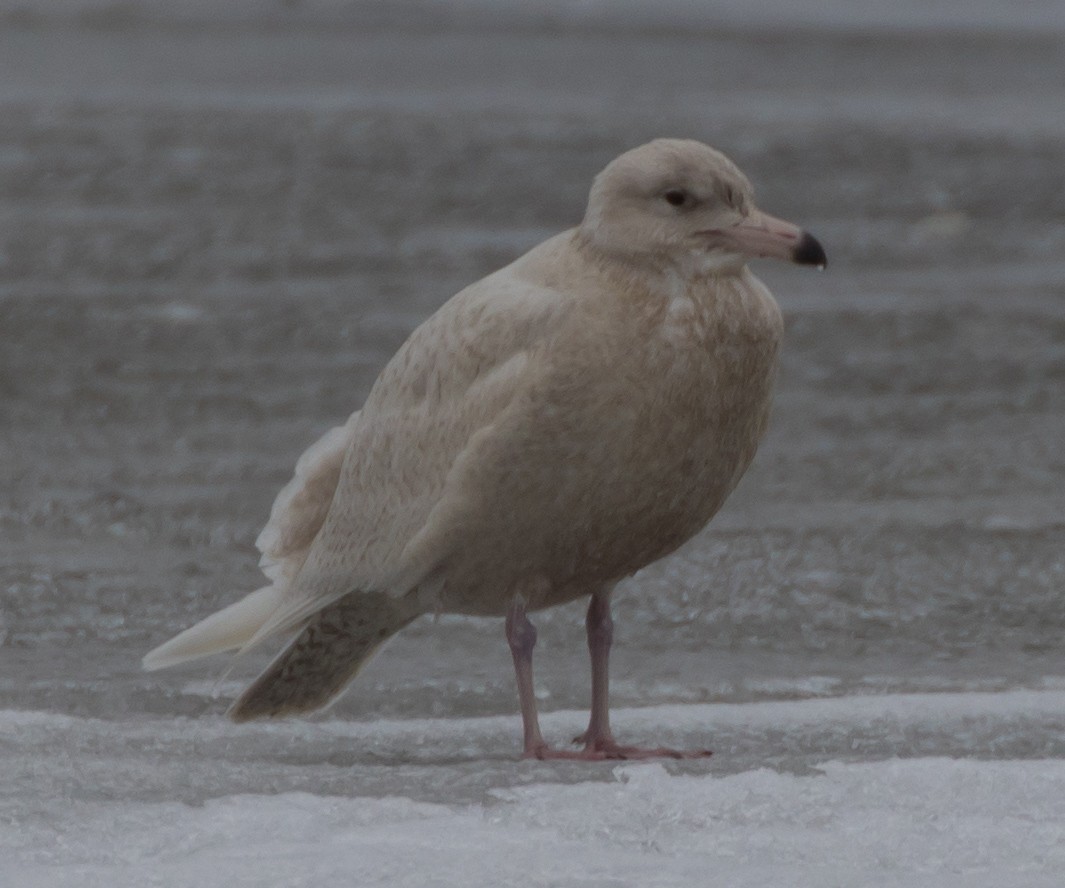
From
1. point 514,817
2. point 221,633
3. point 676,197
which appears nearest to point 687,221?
point 676,197

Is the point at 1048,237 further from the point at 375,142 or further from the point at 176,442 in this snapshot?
the point at 176,442

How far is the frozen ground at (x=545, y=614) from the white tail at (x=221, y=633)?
191 millimetres

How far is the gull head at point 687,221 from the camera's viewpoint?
5.12 metres

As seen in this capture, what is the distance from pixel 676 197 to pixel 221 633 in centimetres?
146

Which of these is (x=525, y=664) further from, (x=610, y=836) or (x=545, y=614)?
(x=545, y=614)

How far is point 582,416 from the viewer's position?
4.95 meters

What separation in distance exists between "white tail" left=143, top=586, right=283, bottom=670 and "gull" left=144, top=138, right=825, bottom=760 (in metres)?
0.16

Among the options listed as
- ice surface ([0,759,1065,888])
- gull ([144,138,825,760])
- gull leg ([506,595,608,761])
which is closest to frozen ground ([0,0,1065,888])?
ice surface ([0,759,1065,888])

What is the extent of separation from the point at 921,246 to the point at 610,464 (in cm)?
874

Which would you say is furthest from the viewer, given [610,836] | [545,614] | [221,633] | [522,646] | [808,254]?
[545,614]

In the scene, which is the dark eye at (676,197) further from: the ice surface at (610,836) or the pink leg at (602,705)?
the ice surface at (610,836)

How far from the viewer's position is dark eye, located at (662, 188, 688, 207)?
5141 mm

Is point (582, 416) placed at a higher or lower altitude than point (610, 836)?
higher

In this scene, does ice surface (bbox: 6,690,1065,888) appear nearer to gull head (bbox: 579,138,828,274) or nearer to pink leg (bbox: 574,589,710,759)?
pink leg (bbox: 574,589,710,759)
